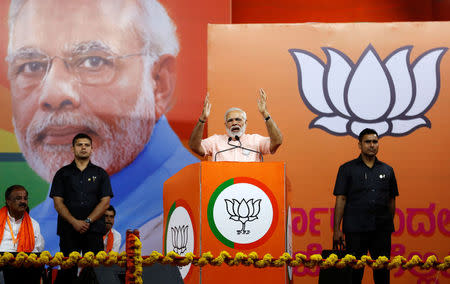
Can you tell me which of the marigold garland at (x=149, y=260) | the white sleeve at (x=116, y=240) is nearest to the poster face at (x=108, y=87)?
the white sleeve at (x=116, y=240)

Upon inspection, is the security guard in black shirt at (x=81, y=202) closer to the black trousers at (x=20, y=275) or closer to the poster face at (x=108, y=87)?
the black trousers at (x=20, y=275)

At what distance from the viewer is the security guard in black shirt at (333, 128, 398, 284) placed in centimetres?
400

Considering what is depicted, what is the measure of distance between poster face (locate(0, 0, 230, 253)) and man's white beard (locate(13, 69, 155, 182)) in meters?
0.01

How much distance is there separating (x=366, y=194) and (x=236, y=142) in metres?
0.91

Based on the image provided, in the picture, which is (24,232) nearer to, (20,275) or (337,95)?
(20,275)

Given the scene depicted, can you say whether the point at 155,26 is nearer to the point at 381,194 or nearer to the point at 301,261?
the point at 381,194

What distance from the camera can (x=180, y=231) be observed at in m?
3.50

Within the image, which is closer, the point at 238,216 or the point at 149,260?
the point at 149,260

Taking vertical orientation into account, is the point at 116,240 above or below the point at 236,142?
below

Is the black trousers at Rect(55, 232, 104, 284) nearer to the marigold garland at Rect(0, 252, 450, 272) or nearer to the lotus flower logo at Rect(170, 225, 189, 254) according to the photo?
the lotus flower logo at Rect(170, 225, 189, 254)

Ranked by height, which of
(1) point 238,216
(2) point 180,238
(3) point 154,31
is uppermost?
(3) point 154,31

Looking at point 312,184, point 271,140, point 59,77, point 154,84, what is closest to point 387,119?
point 312,184

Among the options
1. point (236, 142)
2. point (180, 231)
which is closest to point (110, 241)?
point (236, 142)

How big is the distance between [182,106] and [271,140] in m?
2.47
